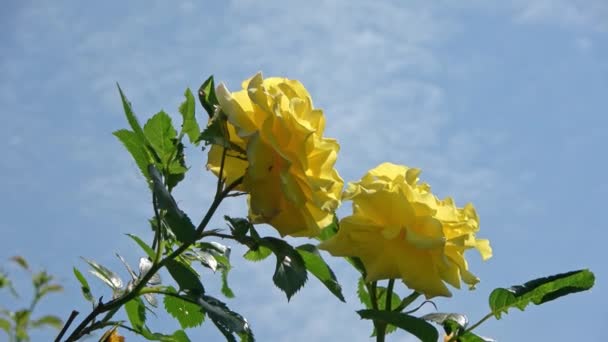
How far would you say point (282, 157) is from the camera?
1.51 metres

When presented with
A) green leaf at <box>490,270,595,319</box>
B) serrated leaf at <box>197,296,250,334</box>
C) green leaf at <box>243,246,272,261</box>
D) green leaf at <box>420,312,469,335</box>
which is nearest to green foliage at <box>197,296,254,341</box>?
serrated leaf at <box>197,296,250,334</box>

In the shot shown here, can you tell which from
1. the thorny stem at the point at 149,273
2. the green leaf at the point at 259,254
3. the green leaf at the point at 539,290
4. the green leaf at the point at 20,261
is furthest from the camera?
the green leaf at the point at 259,254

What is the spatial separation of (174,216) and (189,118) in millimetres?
265

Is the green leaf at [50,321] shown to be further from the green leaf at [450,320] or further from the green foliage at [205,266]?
the green leaf at [450,320]

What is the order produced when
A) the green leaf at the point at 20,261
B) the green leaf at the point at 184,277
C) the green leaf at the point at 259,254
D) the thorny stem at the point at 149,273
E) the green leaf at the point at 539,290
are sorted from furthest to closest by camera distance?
the green leaf at the point at 259,254 → the green leaf at the point at 539,290 → the green leaf at the point at 184,277 → the thorny stem at the point at 149,273 → the green leaf at the point at 20,261

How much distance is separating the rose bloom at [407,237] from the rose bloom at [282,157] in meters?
0.06

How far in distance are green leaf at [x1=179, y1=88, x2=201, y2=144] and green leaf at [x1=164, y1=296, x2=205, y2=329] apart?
33 centimetres

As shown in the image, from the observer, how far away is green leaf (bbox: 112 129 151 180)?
1642 mm

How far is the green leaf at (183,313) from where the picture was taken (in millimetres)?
1749

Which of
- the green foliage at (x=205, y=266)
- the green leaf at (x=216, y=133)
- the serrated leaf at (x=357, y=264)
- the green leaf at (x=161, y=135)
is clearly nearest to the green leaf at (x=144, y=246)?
the green foliage at (x=205, y=266)

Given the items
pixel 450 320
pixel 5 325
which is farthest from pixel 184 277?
pixel 5 325

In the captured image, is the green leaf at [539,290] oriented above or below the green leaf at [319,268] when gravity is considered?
above

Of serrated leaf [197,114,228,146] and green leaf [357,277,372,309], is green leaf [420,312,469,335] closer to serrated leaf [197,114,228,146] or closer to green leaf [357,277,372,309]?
green leaf [357,277,372,309]

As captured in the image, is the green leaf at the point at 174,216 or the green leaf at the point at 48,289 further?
the green leaf at the point at 174,216
